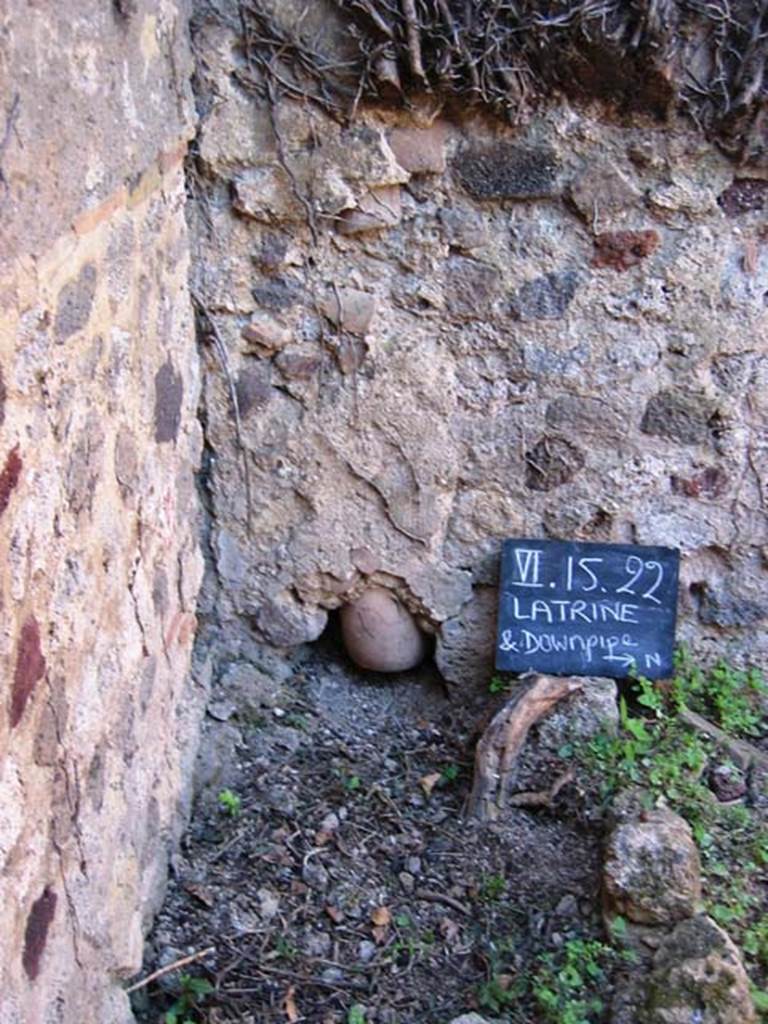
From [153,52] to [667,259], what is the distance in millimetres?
1087

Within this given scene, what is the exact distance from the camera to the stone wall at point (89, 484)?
1.51 metres

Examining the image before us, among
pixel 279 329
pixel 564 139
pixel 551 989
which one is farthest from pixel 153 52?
pixel 551 989

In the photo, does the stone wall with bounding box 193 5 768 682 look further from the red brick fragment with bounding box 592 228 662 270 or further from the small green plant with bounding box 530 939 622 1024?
the small green plant with bounding box 530 939 622 1024

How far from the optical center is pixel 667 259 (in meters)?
2.53

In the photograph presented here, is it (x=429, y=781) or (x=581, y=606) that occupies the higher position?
(x=581, y=606)

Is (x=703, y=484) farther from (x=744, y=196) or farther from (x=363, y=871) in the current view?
(x=363, y=871)

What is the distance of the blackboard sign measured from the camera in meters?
2.70

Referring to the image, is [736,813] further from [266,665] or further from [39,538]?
[39,538]

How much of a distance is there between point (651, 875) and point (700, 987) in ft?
0.92

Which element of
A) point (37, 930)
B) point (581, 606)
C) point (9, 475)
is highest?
point (9, 475)

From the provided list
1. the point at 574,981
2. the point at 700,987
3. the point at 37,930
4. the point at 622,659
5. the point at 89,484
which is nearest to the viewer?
the point at 37,930

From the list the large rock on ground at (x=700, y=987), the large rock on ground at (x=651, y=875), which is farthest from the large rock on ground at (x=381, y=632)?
the large rock on ground at (x=700, y=987)

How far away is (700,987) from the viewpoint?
1929mm

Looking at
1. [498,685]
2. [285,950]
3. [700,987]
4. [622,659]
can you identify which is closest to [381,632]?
[498,685]
